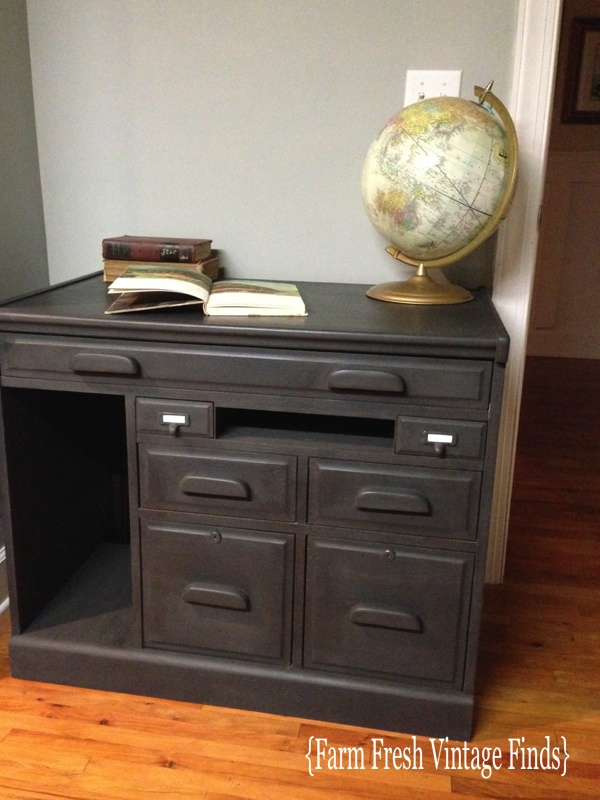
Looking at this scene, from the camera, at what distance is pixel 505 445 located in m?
1.86

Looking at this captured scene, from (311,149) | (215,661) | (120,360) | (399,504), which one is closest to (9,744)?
(215,661)

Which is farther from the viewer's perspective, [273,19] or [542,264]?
[542,264]

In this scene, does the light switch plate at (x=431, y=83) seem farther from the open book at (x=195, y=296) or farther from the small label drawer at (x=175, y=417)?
the small label drawer at (x=175, y=417)

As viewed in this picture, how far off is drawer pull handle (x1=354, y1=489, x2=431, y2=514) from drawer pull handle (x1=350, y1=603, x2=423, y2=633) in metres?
0.20

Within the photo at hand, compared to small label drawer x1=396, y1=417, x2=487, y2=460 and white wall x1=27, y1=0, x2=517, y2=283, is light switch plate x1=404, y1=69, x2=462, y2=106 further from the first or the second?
small label drawer x1=396, y1=417, x2=487, y2=460

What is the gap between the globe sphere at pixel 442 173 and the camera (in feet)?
4.50

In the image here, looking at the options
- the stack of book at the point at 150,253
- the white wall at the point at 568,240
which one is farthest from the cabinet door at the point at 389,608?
the white wall at the point at 568,240

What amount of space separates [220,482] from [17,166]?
945 mm

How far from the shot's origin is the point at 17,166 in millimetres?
1758

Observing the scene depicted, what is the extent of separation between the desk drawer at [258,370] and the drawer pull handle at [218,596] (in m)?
0.40

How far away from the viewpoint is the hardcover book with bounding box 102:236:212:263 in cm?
163

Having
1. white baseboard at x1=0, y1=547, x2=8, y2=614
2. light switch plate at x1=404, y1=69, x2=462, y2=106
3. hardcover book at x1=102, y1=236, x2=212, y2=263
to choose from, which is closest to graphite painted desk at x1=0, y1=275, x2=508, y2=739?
hardcover book at x1=102, y1=236, x2=212, y2=263

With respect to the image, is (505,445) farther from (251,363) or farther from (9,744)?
(9,744)

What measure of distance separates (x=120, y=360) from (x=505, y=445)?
0.99 meters
